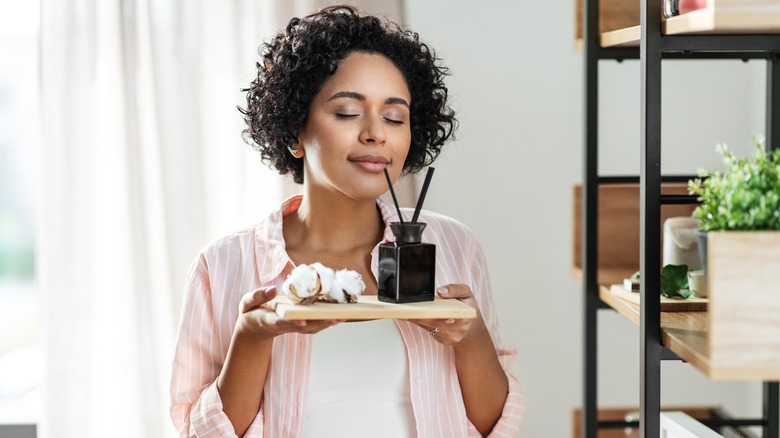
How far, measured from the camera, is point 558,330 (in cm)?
263

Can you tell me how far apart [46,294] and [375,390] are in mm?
1360

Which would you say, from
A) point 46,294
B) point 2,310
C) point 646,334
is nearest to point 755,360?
point 646,334

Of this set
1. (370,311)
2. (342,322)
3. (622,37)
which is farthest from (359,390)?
(622,37)

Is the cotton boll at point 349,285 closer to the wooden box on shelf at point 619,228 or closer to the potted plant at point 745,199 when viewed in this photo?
the potted plant at point 745,199

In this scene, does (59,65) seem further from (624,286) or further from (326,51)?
(624,286)

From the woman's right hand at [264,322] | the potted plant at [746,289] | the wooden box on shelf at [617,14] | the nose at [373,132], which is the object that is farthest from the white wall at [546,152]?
the potted plant at [746,289]

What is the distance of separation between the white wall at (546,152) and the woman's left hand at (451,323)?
127 cm

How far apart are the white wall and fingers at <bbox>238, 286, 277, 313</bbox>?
4.42 feet

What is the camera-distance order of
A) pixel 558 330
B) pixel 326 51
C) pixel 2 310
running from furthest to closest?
pixel 2 310, pixel 558 330, pixel 326 51

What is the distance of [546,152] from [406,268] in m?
1.46

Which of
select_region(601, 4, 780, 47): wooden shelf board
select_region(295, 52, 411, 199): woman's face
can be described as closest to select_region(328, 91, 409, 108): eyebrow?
select_region(295, 52, 411, 199): woman's face

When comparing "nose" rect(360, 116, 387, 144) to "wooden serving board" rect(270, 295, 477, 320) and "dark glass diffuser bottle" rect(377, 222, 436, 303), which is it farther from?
"wooden serving board" rect(270, 295, 477, 320)

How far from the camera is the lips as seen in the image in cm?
138

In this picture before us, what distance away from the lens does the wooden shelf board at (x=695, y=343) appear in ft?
3.43
